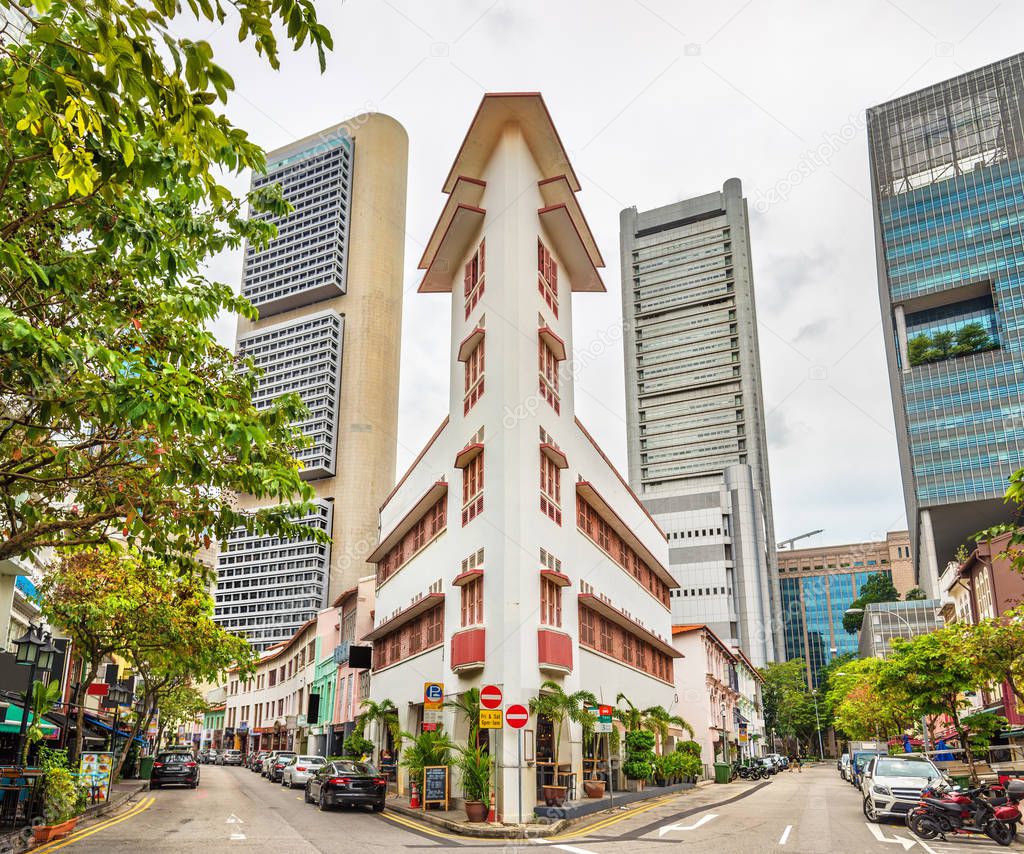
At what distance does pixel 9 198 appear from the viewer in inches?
383

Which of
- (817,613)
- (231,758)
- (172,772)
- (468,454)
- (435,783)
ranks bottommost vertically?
(231,758)

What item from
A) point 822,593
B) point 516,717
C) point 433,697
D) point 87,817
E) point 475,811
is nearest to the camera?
point 516,717

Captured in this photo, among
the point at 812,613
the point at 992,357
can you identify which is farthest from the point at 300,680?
the point at 812,613

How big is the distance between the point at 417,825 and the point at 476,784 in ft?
6.24

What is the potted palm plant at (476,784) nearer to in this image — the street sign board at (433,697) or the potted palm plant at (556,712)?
the potted palm plant at (556,712)

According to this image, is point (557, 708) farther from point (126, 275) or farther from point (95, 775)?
point (126, 275)

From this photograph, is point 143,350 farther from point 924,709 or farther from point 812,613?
point 812,613

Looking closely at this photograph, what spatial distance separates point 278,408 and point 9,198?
3.93 m

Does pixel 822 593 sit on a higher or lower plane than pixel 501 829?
higher

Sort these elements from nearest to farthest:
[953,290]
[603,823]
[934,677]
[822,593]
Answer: [603,823] → [934,677] → [953,290] → [822,593]

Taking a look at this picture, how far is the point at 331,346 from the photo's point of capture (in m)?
153

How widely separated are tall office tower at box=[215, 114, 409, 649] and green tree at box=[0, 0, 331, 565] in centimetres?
12663

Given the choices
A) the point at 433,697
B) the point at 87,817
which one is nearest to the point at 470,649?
the point at 433,697

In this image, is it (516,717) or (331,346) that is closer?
(516,717)
